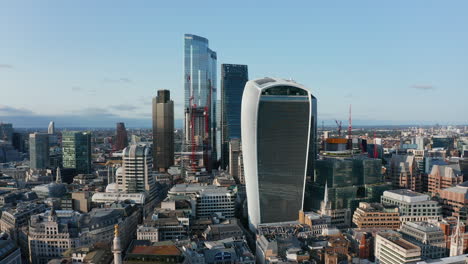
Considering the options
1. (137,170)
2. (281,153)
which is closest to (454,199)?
(281,153)

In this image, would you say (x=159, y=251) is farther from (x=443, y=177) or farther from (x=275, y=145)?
(x=443, y=177)


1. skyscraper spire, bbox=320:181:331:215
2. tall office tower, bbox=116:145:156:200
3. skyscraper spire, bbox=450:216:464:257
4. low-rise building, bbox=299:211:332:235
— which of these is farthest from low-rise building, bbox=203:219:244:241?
skyscraper spire, bbox=450:216:464:257

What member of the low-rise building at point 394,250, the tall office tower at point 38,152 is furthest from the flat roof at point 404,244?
the tall office tower at point 38,152

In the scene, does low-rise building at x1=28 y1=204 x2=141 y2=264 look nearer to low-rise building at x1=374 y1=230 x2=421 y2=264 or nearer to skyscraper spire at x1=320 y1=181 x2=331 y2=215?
skyscraper spire at x1=320 y1=181 x2=331 y2=215

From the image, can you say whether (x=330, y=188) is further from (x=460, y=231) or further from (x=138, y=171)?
(x=138, y=171)

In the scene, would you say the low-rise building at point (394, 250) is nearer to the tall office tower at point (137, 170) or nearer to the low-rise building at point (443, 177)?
the low-rise building at point (443, 177)
